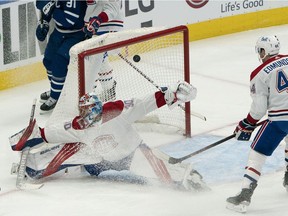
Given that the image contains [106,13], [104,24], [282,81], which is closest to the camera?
[282,81]

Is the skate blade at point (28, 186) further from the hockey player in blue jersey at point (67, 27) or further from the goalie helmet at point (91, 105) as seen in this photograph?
the hockey player in blue jersey at point (67, 27)

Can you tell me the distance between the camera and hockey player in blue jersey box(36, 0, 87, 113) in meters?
6.77

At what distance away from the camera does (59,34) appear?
273 inches

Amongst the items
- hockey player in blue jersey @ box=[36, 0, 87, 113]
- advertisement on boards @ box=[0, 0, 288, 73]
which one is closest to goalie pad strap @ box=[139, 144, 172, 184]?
hockey player in blue jersey @ box=[36, 0, 87, 113]

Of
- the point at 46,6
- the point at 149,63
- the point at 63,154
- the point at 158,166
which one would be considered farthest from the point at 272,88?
the point at 46,6

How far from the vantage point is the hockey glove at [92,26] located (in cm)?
643

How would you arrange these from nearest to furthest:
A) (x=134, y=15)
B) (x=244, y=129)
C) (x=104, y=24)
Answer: (x=244, y=129), (x=104, y=24), (x=134, y=15)

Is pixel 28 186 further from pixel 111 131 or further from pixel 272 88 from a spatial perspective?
pixel 272 88

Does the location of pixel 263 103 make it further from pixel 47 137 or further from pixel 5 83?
pixel 5 83

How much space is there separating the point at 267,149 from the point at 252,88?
312mm

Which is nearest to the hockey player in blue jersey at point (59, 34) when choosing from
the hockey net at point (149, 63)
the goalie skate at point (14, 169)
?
the hockey net at point (149, 63)

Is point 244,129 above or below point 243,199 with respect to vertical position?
above

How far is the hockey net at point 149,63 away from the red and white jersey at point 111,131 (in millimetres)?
396

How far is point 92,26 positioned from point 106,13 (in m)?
0.19
